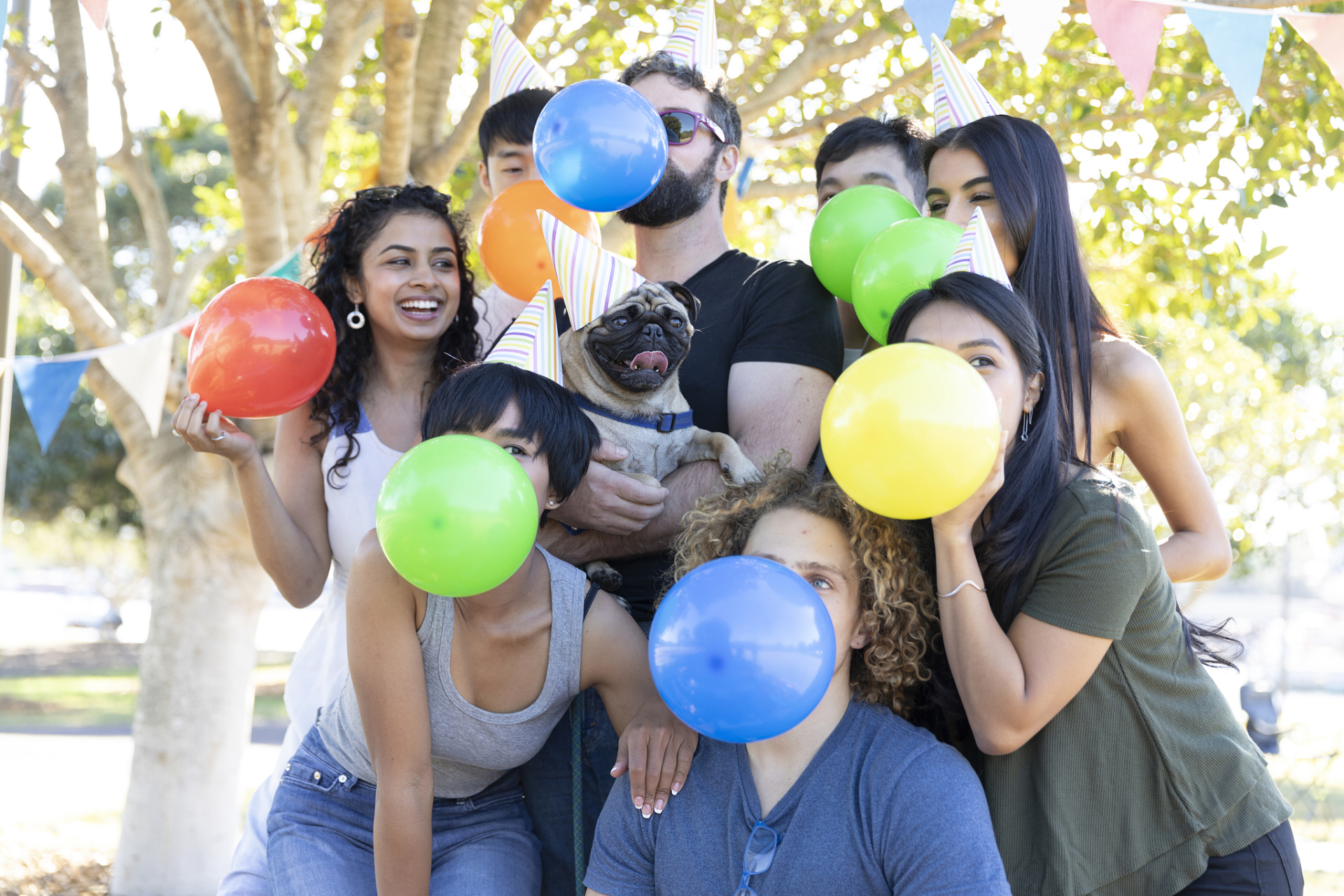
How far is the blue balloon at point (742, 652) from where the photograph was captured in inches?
64.4

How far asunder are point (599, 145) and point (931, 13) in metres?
1.14

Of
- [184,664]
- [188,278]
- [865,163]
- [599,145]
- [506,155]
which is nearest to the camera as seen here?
[599,145]

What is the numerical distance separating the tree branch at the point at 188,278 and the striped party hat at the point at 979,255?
543cm

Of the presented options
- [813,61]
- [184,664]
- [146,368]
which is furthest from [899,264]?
[184,664]

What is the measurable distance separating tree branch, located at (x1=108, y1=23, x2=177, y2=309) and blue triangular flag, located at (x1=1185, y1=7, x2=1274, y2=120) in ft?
19.6

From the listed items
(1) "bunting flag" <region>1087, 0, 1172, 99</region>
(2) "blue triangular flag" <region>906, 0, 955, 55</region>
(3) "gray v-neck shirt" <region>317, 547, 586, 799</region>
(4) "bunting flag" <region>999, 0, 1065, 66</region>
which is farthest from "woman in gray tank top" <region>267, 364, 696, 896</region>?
(1) "bunting flag" <region>1087, 0, 1172, 99</region>

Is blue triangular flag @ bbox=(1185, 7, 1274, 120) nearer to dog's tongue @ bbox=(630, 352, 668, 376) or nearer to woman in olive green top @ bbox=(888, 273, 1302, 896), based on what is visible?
woman in olive green top @ bbox=(888, 273, 1302, 896)

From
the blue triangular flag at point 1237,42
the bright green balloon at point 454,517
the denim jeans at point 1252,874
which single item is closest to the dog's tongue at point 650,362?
the bright green balloon at point 454,517

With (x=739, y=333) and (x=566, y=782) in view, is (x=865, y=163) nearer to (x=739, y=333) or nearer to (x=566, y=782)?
(x=739, y=333)

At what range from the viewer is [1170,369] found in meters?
12.5

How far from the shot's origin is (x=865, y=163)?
334 cm

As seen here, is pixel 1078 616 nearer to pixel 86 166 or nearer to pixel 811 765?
pixel 811 765

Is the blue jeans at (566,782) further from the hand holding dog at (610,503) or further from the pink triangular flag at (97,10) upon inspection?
the pink triangular flag at (97,10)

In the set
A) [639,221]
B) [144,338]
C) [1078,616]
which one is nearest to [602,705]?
[1078,616]
